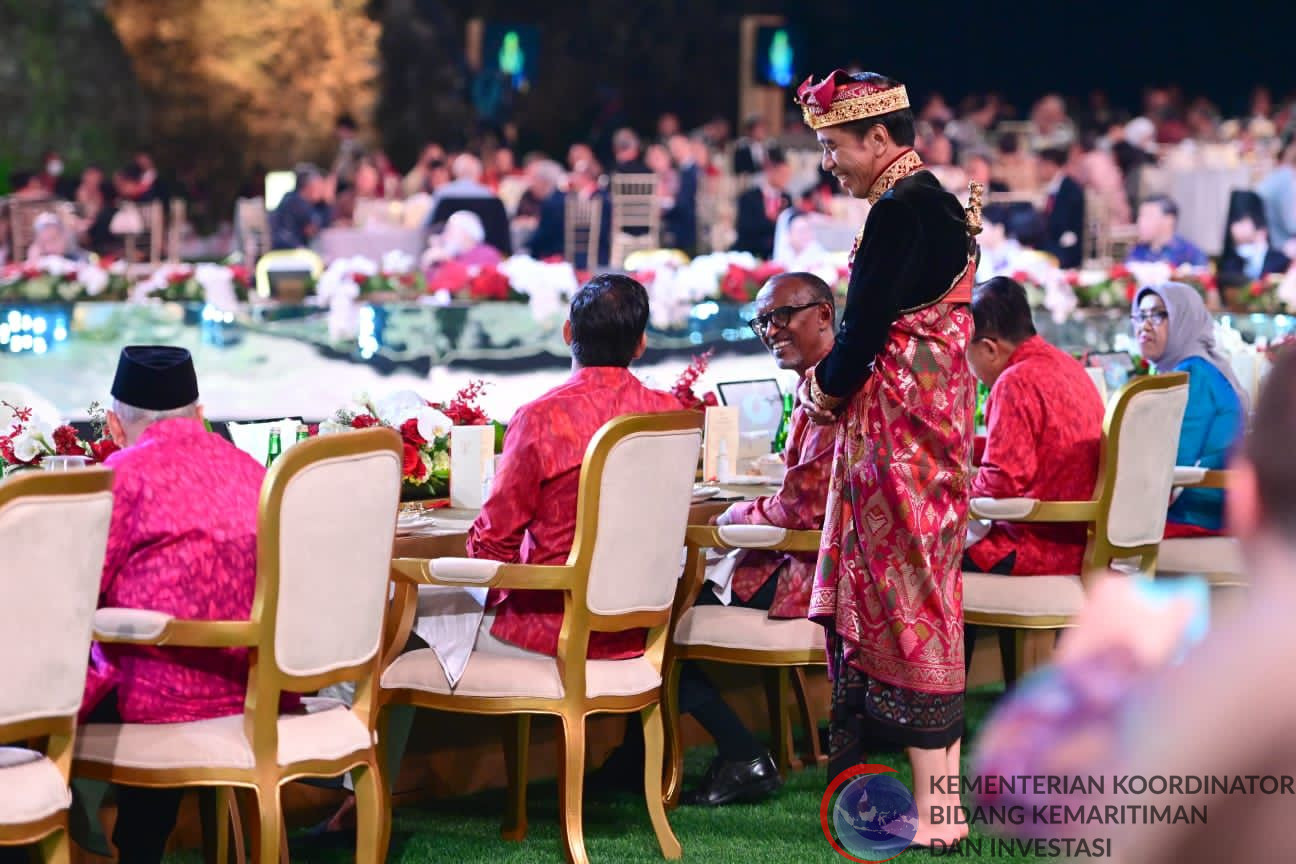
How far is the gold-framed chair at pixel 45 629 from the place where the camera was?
245 centimetres

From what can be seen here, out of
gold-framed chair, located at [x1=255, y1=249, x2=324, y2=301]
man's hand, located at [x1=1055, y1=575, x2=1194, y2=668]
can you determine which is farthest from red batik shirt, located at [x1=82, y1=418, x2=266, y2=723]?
gold-framed chair, located at [x1=255, y1=249, x2=324, y2=301]

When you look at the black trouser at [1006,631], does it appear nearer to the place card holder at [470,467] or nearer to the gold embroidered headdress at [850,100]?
the place card holder at [470,467]

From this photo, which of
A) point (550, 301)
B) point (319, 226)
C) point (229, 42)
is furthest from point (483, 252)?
point (229, 42)

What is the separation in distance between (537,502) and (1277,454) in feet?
9.07

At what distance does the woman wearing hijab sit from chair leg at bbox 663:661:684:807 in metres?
1.82

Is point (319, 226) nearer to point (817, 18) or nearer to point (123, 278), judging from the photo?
point (123, 278)

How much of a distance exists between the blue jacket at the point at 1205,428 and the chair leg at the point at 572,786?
244cm

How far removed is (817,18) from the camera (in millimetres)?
21312

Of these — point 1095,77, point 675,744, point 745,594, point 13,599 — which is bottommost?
point 675,744

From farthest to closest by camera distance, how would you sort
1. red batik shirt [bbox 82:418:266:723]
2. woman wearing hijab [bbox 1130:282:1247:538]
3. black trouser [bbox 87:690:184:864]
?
woman wearing hijab [bbox 1130:282:1247:538]
black trouser [bbox 87:690:184:864]
red batik shirt [bbox 82:418:266:723]

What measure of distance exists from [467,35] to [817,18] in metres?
4.31

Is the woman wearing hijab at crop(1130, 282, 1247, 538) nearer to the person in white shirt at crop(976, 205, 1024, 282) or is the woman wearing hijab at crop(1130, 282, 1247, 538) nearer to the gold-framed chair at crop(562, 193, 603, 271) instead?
the person in white shirt at crop(976, 205, 1024, 282)

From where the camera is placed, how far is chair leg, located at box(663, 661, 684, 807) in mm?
4125

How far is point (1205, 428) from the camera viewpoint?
16.9ft
